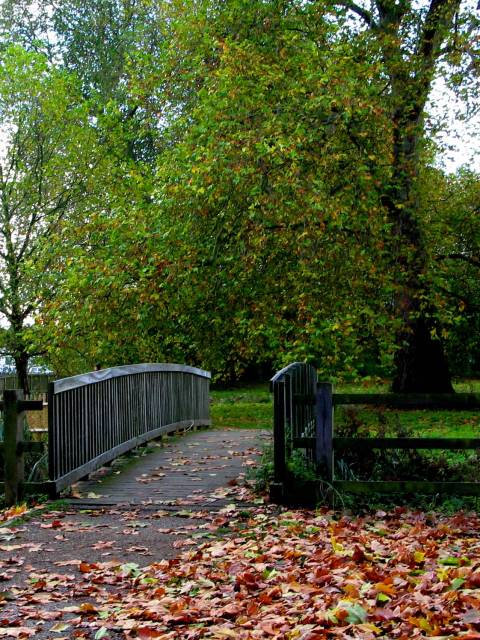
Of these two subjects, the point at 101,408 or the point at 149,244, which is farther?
the point at 149,244

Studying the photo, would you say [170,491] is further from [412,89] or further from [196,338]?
[412,89]

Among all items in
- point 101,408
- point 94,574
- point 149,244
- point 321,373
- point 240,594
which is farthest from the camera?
point 149,244

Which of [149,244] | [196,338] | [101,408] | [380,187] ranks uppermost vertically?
[380,187]

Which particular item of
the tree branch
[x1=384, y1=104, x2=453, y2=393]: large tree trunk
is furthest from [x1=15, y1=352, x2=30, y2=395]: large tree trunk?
the tree branch

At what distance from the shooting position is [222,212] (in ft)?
45.5

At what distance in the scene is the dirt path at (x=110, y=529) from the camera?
5.25 meters

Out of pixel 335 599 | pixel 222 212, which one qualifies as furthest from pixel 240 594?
pixel 222 212

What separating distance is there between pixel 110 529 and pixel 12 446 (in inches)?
61.0

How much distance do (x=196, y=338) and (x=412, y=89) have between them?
6.83 metres

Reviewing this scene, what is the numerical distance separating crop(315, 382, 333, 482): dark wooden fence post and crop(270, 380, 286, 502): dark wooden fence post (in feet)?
1.22

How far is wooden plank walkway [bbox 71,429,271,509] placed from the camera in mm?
8609

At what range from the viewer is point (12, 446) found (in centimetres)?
→ 824

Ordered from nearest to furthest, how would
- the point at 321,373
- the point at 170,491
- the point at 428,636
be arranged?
the point at 428,636
the point at 170,491
the point at 321,373

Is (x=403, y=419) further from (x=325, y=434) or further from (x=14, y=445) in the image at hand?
(x=14, y=445)
